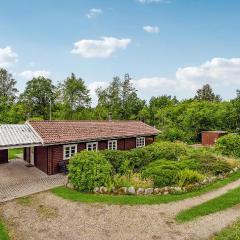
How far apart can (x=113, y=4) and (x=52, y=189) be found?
14423 millimetres

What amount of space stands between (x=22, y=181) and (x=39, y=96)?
4600cm

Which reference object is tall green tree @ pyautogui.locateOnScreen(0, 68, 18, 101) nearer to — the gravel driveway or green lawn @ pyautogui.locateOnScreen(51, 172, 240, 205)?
green lawn @ pyautogui.locateOnScreen(51, 172, 240, 205)

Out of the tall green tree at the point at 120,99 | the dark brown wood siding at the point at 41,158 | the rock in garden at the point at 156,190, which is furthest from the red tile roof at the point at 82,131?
the tall green tree at the point at 120,99

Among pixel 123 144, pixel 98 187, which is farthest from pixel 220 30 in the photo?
pixel 98 187

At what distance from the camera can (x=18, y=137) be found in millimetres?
21609

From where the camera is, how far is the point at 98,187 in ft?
54.1

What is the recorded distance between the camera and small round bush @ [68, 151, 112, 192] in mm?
16531

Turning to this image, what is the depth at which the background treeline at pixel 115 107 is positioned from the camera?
1747 inches

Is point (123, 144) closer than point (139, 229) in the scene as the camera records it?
No

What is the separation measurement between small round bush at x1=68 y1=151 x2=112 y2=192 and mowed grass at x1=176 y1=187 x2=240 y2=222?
17.2 ft

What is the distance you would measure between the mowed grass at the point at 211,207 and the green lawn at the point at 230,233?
1.71m

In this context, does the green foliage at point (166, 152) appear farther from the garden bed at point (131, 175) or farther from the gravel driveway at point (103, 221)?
the gravel driveway at point (103, 221)

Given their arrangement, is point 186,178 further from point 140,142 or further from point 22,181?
point 140,142

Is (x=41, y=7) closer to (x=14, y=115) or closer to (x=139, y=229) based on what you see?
(x=139, y=229)
